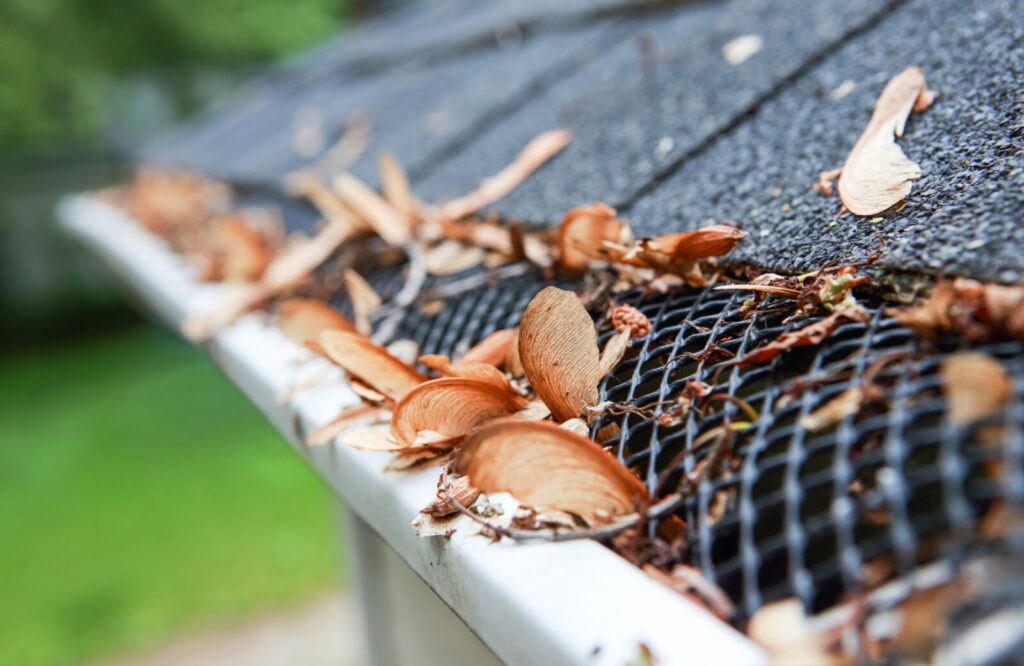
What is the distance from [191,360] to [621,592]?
8.21 m

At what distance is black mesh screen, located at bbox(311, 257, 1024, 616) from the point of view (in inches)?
14.2

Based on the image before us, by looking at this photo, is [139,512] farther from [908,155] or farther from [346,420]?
[908,155]

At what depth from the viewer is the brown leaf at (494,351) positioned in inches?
27.5

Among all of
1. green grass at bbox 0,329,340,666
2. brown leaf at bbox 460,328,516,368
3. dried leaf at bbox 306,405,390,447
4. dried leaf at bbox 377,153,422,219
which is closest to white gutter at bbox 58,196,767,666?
dried leaf at bbox 306,405,390,447

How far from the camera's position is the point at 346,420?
→ 0.70m

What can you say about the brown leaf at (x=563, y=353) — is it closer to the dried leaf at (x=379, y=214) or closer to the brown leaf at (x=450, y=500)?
the brown leaf at (x=450, y=500)

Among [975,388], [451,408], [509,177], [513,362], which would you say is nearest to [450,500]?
[451,408]

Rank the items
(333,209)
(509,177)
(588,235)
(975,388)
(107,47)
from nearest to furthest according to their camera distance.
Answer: (975,388), (588,235), (509,177), (333,209), (107,47)

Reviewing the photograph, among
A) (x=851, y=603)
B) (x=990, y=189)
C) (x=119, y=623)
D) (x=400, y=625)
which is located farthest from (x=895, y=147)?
(x=119, y=623)

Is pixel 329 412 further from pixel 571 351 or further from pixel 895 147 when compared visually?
pixel 895 147

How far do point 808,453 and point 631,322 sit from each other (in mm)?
228

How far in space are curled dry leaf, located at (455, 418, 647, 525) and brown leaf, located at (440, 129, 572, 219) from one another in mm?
681

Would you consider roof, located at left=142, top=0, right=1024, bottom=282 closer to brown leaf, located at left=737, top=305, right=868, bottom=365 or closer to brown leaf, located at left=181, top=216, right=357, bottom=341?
brown leaf, located at left=737, top=305, right=868, bottom=365

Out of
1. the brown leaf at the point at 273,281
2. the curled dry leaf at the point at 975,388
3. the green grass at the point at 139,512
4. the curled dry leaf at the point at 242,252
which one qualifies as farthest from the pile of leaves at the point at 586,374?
the green grass at the point at 139,512
